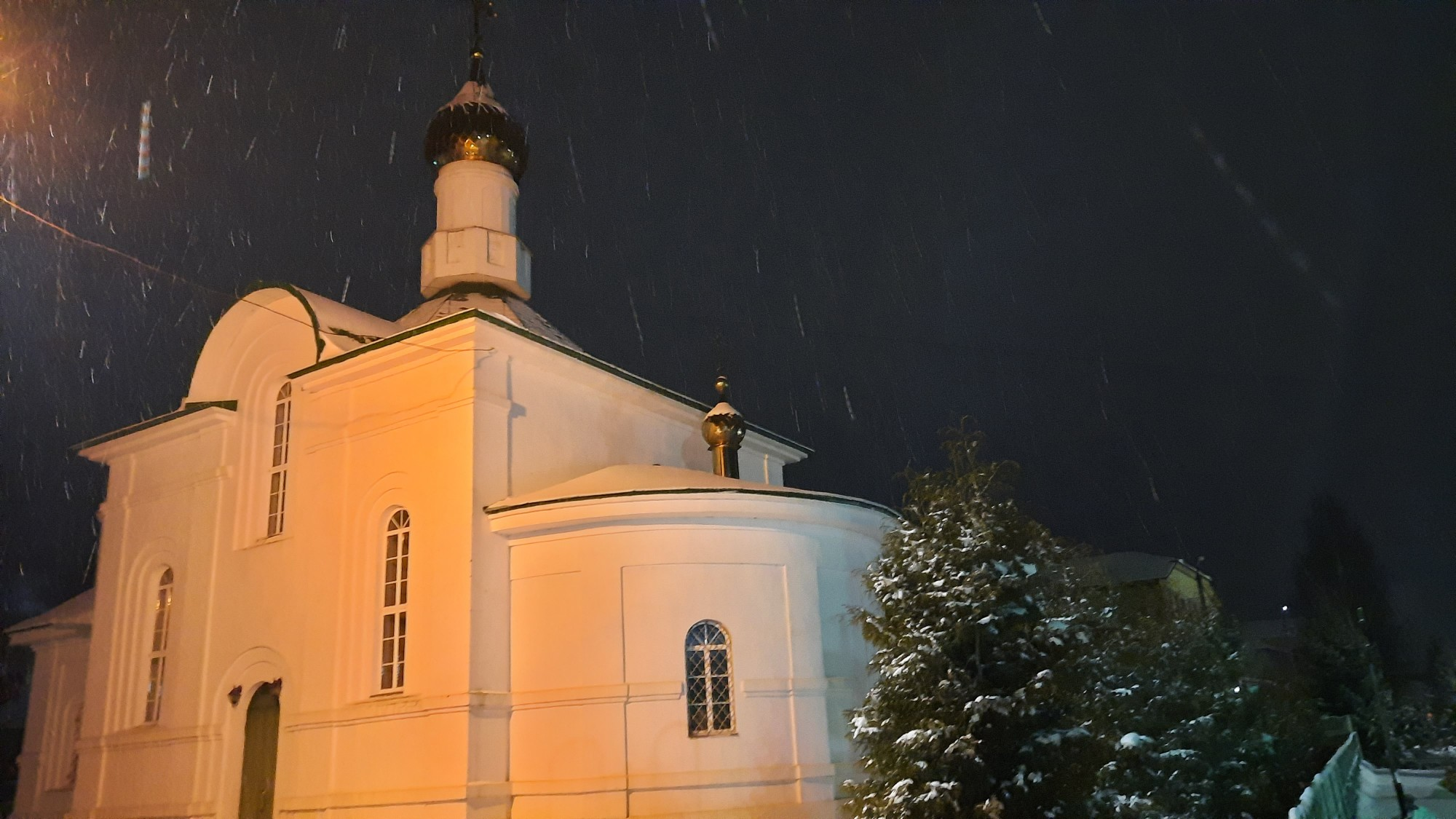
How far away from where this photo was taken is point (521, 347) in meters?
12.8

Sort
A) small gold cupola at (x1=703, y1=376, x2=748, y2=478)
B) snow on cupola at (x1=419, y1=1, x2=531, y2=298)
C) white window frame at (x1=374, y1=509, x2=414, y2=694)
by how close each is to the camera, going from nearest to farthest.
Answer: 1. white window frame at (x1=374, y1=509, x2=414, y2=694)
2. small gold cupola at (x1=703, y1=376, x2=748, y2=478)
3. snow on cupola at (x1=419, y1=1, x2=531, y2=298)

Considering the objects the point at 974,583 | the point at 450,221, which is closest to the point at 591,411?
the point at 450,221

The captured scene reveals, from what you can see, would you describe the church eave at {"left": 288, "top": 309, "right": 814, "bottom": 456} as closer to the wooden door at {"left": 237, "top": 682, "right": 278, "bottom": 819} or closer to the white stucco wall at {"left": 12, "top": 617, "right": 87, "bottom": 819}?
the wooden door at {"left": 237, "top": 682, "right": 278, "bottom": 819}

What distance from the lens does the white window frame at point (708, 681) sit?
11.4 m

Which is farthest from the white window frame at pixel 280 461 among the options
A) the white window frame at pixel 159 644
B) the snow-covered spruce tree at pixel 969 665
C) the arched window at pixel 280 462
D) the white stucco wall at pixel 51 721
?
the snow-covered spruce tree at pixel 969 665

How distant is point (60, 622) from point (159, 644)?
519 centimetres

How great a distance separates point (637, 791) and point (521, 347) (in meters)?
5.42

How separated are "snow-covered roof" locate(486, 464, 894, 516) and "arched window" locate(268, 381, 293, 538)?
3.86m

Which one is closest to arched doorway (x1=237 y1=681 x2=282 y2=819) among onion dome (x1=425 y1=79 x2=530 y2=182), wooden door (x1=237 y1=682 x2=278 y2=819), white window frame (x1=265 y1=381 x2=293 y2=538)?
wooden door (x1=237 y1=682 x2=278 y2=819)

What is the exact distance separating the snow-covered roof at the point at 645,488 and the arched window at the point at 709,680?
61.2 inches

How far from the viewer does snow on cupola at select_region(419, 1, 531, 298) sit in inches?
658

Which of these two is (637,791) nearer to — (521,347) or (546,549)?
(546,549)

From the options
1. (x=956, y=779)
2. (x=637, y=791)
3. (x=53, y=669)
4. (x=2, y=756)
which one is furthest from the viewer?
(x=2, y=756)

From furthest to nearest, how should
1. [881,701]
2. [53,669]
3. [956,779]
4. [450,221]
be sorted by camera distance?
[53,669], [450,221], [881,701], [956,779]
